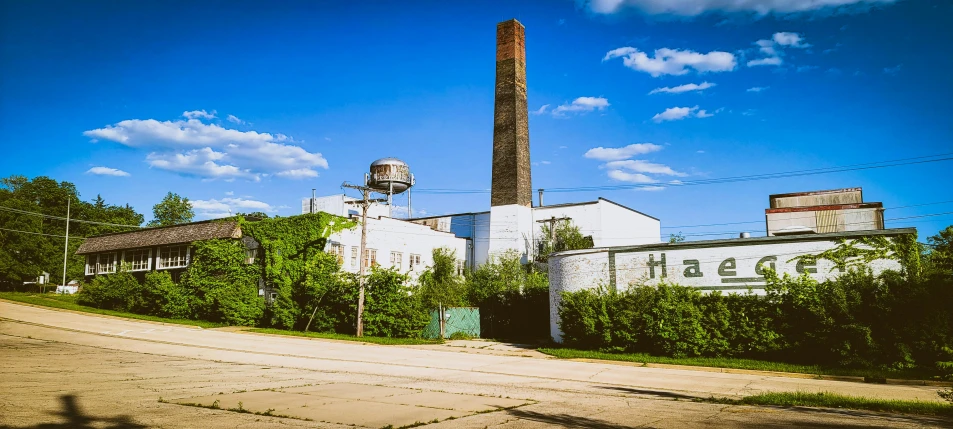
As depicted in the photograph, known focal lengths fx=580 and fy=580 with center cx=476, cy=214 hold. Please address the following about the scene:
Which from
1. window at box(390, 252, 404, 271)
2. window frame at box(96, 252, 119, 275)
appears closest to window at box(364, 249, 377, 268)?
window at box(390, 252, 404, 271)

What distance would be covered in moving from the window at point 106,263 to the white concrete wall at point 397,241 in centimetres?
2014

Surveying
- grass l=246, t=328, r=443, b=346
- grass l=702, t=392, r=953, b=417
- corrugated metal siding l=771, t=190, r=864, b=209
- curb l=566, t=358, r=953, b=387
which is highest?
corrugated metal siding l=771, t=190, r=864, b=209

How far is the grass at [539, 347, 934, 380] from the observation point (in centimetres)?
1956

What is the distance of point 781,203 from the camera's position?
45.1 meters

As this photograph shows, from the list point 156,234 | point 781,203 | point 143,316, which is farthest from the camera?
point 781,203

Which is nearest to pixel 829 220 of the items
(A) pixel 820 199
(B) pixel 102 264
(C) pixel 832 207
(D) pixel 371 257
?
(C) pixel 832 207

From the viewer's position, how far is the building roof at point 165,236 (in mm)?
38250

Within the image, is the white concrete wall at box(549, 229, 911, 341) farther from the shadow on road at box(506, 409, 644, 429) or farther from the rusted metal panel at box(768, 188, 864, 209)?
the rusted metal panel at box(768, 188, 864, 209)

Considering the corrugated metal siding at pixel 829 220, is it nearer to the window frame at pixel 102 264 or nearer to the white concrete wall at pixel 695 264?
the white concrete wall at pixel 695 264

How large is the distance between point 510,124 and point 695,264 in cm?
2190

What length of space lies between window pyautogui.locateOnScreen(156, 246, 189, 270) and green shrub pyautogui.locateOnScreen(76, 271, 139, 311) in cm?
211

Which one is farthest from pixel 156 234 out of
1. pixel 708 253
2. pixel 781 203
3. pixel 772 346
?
pixel 781 203

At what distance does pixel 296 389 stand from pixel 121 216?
85.3 m

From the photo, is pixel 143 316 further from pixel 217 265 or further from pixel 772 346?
pixel 772 346
